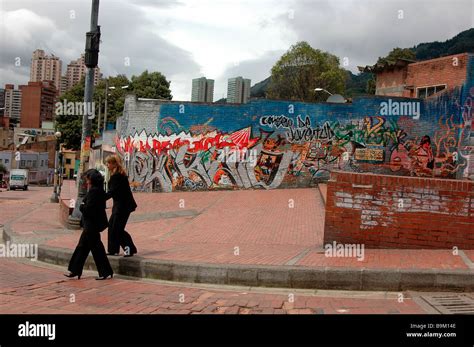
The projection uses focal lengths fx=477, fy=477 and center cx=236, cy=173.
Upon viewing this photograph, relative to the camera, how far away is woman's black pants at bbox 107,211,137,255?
23.8 feet

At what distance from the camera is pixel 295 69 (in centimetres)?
4762

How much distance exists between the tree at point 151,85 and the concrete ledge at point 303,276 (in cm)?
4779

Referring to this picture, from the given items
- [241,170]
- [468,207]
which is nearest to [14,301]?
[468,207]

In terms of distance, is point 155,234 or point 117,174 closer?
point 117,174

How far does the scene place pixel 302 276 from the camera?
622cm

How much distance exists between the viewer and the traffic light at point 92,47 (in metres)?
10.6

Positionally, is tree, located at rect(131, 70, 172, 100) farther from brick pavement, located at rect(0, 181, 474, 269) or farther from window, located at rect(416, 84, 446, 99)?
brick pavement, located at rect(0, 181, 474, 269)

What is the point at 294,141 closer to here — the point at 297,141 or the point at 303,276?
the point at 297,141

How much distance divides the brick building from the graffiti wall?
179cm

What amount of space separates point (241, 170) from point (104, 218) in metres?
12.1

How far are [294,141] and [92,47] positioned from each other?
967 centimetres
